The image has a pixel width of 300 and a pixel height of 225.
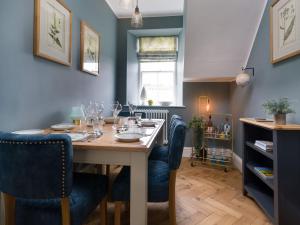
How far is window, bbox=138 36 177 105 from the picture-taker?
152 inches

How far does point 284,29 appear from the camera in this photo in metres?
1.72

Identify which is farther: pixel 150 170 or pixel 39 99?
pixel 39 99

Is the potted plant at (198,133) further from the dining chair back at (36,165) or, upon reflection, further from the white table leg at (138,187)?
the dining chair back at (36,165)

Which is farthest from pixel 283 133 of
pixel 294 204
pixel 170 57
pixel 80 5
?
pixel 170 57

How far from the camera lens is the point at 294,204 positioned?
1.40 meters

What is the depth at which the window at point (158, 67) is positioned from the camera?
386 centimetres

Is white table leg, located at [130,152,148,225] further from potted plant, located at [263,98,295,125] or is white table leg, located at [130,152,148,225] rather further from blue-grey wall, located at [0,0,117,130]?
potted plant, located at [263,98,295,125]

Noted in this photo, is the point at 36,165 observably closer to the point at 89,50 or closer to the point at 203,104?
the point at 89,50

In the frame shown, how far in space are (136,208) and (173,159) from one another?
1.42 ft

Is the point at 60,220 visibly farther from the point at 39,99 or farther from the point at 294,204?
the point at 294,204

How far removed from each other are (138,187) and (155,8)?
126 inches

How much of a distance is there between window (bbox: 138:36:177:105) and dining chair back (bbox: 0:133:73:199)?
10.1 ft

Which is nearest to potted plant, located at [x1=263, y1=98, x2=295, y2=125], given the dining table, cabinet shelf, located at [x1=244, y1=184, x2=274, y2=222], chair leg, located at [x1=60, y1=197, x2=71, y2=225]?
cabinet shelf, located at [x1=244, y1=184, x2=274, y2=222]

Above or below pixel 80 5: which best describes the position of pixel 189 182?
below
